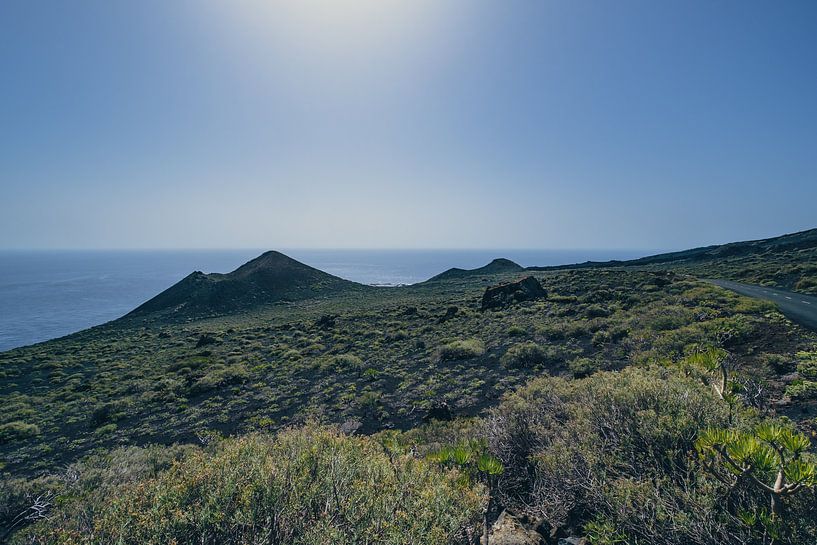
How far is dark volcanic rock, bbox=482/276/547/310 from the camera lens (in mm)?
33156

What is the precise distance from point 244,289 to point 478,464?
6961 centimetres

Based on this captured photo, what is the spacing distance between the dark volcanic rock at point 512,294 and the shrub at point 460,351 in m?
13.8

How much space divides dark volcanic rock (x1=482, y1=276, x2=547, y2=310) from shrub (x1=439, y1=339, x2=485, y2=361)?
1380cm

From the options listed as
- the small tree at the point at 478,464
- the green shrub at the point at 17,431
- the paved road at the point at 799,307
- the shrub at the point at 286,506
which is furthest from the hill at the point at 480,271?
the shrub at the point at 286,506

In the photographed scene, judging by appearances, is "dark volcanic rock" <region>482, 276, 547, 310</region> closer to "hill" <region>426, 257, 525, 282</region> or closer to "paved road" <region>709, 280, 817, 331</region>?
"paved road" <region>709, 280, 817, 331</region>

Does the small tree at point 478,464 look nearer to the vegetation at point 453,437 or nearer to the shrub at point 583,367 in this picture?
the vegetation at point 453,437

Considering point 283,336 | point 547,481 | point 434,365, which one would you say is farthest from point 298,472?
point 283,336

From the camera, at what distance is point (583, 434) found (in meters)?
5.98

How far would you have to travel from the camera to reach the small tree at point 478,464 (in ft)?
16.6

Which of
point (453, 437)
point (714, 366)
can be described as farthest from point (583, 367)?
point (714, 366)

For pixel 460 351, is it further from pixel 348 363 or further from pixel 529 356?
pixel 348 363

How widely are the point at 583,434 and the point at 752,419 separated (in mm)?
2480

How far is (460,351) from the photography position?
19312mm

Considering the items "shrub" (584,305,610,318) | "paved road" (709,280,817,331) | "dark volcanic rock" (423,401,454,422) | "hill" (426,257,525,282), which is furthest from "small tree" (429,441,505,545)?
"hill" (426,257,525,282)
